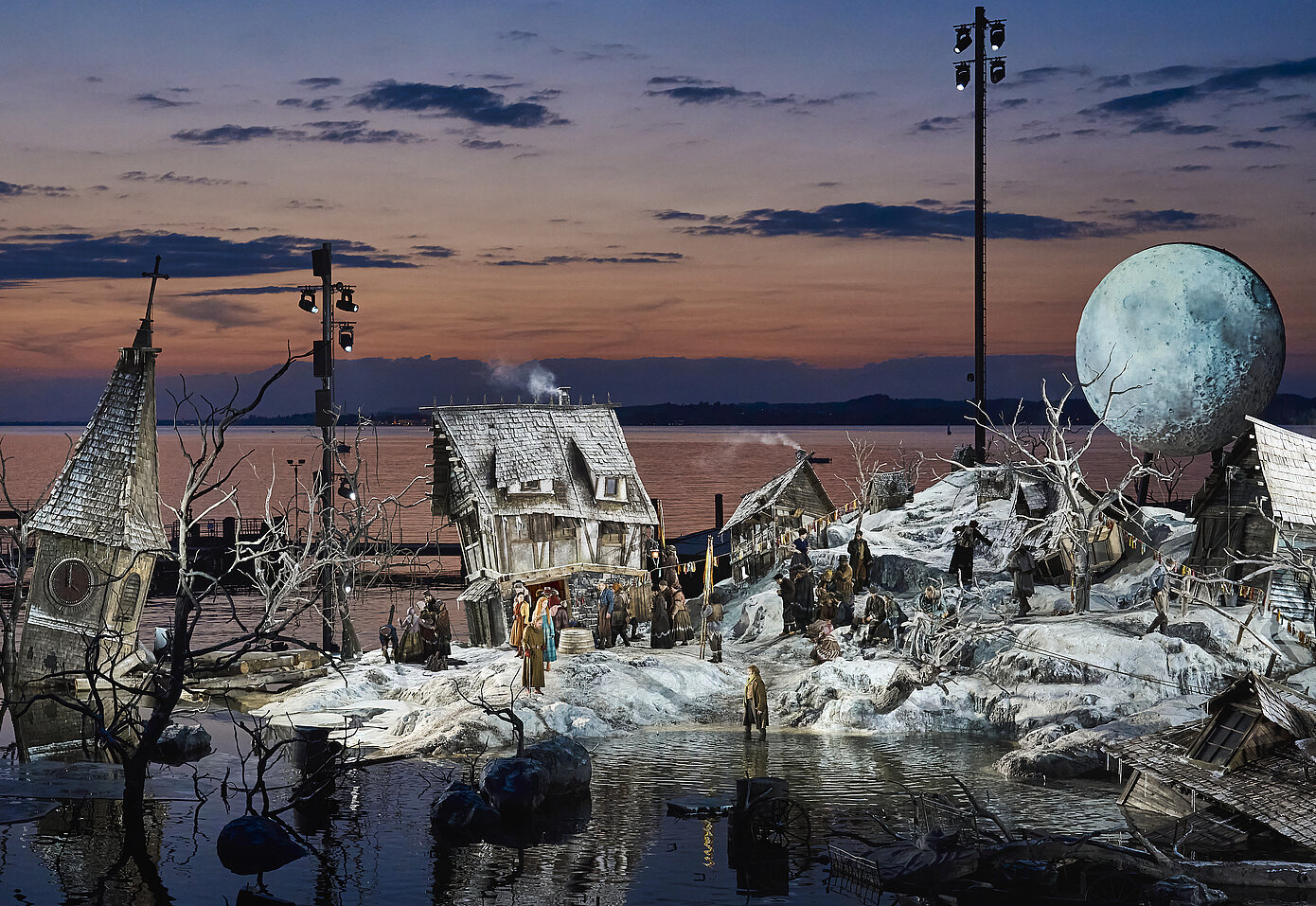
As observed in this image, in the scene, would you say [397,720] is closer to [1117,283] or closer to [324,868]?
[324,868]

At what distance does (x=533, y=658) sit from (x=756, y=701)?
485 centimetres

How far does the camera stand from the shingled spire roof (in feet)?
107

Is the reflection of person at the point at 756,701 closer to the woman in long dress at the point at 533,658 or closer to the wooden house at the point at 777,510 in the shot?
the woman in long dress at the point at 533,658

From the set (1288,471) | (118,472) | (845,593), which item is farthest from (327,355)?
(1288,471)

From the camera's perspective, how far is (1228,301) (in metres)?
31.5

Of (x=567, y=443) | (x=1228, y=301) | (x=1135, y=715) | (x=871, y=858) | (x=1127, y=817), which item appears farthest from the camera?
(x=567, y=443)

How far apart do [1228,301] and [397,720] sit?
21.7m

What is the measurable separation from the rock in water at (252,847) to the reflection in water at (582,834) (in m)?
0.24

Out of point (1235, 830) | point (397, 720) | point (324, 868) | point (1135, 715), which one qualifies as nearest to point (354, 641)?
point (397, 720)

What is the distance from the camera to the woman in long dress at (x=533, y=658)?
27.6 m

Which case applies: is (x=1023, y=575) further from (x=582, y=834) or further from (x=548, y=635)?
(x=582, y=834)

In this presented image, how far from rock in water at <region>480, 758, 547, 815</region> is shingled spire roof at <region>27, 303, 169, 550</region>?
1390 cm

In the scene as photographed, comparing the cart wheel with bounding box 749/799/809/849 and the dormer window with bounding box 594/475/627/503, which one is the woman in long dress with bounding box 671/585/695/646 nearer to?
the dormer window with bounding box 594/475/627/503

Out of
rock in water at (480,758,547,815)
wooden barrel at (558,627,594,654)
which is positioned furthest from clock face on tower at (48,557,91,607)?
rock in water at (480,758,547,815)
